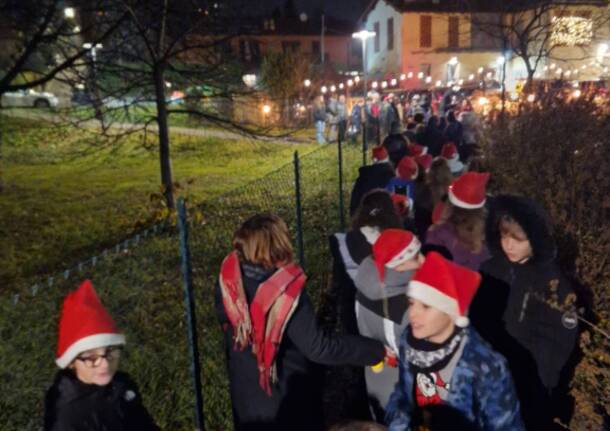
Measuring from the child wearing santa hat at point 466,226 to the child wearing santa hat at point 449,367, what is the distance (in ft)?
4.93

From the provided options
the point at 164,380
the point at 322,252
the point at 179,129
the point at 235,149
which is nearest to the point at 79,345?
the point at 164,380

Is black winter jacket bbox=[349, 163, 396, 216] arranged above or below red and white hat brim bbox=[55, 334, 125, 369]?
below

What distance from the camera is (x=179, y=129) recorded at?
27719 mm

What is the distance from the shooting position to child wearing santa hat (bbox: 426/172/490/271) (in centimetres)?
389

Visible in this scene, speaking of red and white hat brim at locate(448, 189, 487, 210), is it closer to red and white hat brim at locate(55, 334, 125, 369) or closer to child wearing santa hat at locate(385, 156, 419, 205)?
child wearing santa hat at locate(385, 156, 419, 205)

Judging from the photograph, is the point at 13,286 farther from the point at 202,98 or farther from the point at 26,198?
the point at 26,198

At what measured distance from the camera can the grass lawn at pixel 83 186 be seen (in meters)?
9.29

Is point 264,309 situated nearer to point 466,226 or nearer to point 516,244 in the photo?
point 516,244

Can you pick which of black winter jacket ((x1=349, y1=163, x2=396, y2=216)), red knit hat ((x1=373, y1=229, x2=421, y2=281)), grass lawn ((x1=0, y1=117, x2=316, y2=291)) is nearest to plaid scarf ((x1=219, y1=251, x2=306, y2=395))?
red knit hat ((x1=373, y1=229, x2=421, y2=281))

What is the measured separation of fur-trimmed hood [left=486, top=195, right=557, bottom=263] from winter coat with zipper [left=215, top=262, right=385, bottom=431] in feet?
3.23

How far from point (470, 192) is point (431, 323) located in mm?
1925

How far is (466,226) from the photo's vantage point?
402 centimetres

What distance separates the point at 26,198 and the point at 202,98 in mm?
6204

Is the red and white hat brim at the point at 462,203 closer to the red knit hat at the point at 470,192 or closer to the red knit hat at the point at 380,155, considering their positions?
the red knit hat at the point at 470,192
